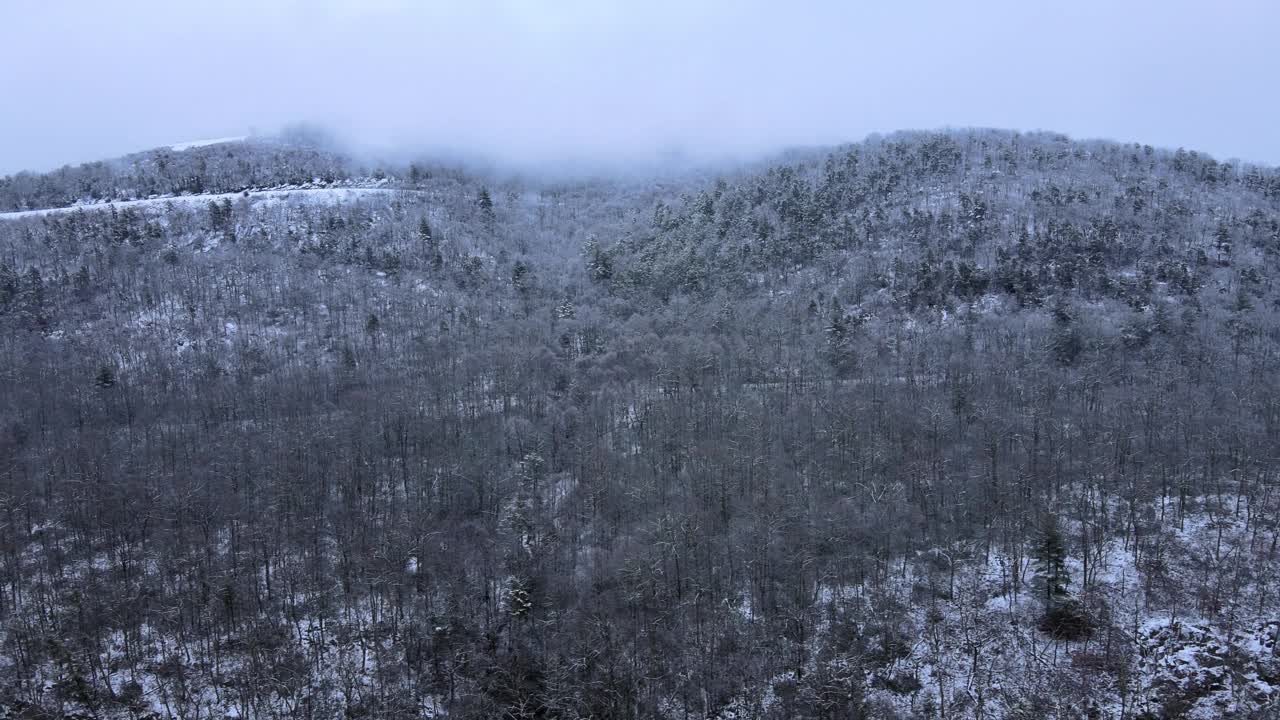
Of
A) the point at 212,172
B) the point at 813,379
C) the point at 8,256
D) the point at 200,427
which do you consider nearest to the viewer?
the point at 200,427

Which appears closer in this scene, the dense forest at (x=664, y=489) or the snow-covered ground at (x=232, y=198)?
the dense forest at (x=664, y=489)

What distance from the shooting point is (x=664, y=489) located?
74812 millimetres

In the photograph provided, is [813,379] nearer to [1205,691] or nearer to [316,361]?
[1205,691]

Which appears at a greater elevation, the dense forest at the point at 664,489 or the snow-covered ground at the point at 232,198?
the snow-covered ground at the point at 232,198

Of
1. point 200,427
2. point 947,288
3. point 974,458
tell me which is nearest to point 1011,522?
point 974,458

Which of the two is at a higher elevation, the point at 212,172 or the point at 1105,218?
the point at 212,172

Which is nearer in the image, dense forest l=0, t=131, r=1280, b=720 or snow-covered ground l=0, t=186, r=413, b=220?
dense forest l=0, t=131, r=1280, b=720

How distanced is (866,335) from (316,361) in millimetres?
85472

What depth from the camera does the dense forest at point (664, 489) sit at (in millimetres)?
56469

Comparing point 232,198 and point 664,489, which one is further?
point 232,198

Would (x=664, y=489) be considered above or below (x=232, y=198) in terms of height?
below

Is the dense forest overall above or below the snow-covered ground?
below

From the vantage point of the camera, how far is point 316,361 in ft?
365

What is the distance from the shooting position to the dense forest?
185 feet
